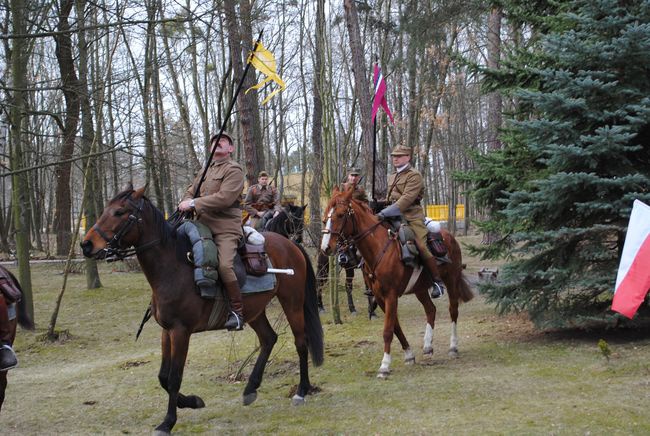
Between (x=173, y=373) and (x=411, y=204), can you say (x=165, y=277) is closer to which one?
(x=173, y=373)

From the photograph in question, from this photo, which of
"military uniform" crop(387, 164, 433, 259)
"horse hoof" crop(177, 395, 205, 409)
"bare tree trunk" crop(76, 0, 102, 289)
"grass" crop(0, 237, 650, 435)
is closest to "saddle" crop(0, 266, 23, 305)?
"grass" crop(0, 237, 650, 435)

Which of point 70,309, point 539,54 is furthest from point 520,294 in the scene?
point 70,309

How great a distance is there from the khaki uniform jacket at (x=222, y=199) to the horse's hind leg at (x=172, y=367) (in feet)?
3.96

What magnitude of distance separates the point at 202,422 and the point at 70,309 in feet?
34.5

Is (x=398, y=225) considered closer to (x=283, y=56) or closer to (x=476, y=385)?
(x=476, y=385)

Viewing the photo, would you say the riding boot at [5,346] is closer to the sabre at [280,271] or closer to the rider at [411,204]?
the sabre at [280,271]

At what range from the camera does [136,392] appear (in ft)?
28.8

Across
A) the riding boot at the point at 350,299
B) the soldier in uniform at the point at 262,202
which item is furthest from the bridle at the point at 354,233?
the riding boot at the point at 350,299

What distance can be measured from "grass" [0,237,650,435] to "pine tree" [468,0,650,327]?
88 centimetres

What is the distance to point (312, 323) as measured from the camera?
838cm

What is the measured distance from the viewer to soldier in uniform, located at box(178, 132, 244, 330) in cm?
710

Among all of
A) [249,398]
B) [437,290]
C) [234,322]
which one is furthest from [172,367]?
[437,290]

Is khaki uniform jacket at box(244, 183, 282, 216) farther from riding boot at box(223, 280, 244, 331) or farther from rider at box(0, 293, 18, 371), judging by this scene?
rider at box(0, 293, 18, 371)

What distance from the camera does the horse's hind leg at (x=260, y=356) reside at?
7516 mm
